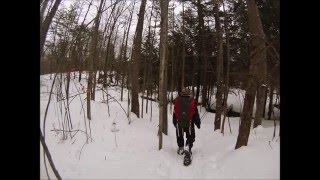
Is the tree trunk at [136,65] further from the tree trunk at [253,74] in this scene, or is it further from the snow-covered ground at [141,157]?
the tree trunk at [253,74]

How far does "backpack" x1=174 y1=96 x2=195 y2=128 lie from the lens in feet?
31.9

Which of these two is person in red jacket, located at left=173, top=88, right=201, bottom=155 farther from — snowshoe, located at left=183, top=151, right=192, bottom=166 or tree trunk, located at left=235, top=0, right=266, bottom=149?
tree trunk, located at left=235, top=0, right=266, bottom=149

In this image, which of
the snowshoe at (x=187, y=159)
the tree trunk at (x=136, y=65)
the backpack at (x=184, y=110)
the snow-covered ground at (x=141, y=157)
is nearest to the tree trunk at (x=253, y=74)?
the snow-covered ground at (x=141, y=157)

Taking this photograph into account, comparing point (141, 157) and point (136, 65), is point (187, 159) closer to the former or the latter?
point (141, 157)

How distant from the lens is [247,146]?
29.1 ft

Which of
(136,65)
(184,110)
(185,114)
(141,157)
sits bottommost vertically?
(141,157)

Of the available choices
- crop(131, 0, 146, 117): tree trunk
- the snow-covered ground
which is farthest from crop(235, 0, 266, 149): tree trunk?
crop(131, 0, 146, 117): tree trunk

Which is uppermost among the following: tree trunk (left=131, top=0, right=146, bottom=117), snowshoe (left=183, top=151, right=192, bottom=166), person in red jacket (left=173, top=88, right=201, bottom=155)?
tree trunk (left=131, top=0, right=146, bottom=117)

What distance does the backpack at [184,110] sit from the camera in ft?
31.9

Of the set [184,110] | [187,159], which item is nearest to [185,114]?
[184,110]

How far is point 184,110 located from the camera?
9734 millimetres
